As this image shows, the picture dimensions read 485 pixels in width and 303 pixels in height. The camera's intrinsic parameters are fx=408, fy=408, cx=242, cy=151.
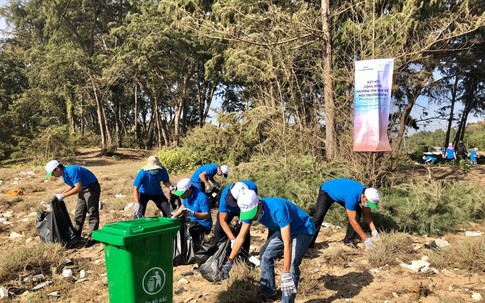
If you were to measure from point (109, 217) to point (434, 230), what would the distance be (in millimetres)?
5736

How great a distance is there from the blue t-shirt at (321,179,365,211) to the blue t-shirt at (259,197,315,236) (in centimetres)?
135

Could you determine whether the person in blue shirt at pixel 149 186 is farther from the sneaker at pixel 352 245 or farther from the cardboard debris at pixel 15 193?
the cardboard debris at pixel 15 193

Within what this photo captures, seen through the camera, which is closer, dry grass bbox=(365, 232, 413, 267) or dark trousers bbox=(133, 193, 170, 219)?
dry grass bbox=(365, 232, 413, 267)

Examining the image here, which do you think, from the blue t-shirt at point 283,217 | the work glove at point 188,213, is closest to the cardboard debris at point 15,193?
the work glove at point 188,213

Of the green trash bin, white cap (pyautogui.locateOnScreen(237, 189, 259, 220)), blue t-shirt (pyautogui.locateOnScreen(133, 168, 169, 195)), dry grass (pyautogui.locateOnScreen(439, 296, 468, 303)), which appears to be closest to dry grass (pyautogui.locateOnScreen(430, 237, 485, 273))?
dry grass (pyautogui.locateOnScreen(439, 296, 468, 303))

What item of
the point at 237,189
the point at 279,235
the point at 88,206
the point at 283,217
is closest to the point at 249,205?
the point at 283,217

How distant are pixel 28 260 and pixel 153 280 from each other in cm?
271

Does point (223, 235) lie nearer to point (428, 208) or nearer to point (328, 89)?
point (428, 208)

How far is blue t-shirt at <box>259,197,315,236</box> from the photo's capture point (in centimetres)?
361

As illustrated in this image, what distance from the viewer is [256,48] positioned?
10.4 metres

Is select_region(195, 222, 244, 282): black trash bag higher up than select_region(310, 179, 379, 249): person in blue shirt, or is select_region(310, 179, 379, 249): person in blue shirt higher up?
select_region(310, 179, 379, 249): person in blue shirt

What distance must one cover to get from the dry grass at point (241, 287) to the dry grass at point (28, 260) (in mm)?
2362

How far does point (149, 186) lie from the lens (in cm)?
621

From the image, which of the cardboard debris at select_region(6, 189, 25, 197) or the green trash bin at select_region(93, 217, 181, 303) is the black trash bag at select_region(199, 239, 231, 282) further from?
the cardboard debris at select_region(6, 189, 25, 197)
